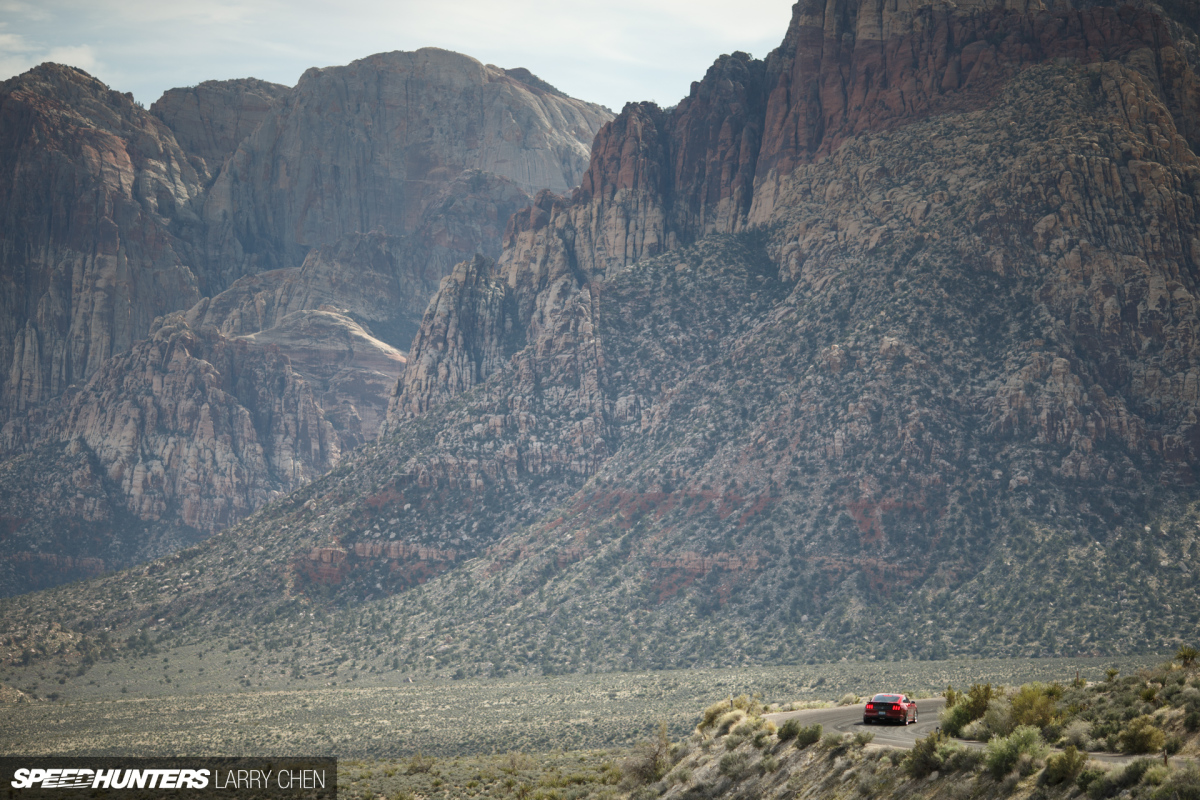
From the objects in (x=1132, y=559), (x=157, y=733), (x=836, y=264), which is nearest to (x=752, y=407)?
(x=836, y=264)

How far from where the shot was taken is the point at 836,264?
131375 millimetres

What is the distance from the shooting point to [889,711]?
37.3 meters

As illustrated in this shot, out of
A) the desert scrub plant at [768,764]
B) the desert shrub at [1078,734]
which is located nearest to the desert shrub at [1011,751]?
the desert shrub at [1078,734]

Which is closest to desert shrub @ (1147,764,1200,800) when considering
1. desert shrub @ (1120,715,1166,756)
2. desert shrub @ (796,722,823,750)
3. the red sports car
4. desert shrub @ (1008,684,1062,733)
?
desert shrub @ (1120,715,1166,756)

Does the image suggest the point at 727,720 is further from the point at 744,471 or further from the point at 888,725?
the point at 744,471

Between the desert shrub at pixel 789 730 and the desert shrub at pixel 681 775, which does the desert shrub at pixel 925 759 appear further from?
the desert shrub at pixel 681 775

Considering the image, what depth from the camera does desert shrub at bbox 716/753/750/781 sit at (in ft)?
124

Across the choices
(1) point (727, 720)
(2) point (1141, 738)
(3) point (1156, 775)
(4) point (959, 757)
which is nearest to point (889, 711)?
(1) point (727, 720)

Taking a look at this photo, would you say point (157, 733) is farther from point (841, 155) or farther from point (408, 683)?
point (841, 155)

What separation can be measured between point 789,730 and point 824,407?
260ft

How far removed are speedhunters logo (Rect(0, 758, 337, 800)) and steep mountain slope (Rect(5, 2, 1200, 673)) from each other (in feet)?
161

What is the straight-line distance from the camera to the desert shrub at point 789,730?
37159mm

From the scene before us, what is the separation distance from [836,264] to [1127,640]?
6127cm

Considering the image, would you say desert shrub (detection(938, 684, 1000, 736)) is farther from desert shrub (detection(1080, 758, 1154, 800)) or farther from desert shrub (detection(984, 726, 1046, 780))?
desert shrub (detection(1080, 758, 1154, 800))
